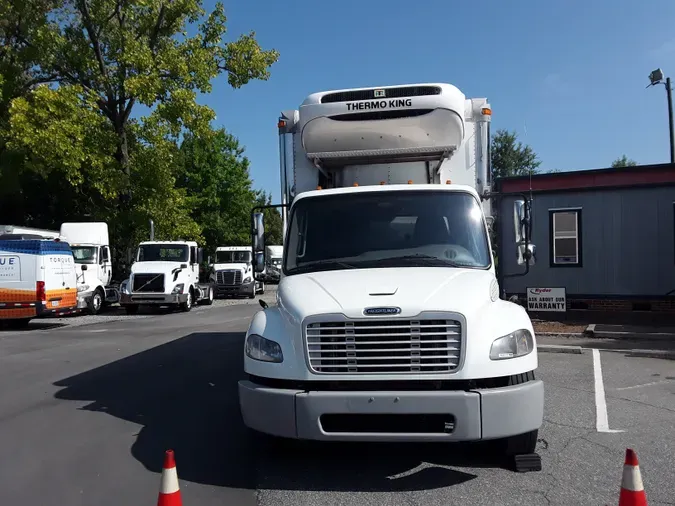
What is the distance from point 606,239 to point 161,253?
1482cm

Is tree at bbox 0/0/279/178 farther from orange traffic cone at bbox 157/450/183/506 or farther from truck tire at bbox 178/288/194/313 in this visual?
orange traffic cone at bbox 157/450/183/506

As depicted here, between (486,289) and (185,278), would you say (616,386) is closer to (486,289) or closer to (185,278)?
(486,289)

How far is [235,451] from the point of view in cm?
537

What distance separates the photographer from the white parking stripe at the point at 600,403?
6.04 metres

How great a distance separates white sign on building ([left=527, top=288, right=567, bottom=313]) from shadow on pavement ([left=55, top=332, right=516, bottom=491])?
27.6ft

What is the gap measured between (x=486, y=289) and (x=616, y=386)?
417cm

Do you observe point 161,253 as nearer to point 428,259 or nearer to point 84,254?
point 84,254

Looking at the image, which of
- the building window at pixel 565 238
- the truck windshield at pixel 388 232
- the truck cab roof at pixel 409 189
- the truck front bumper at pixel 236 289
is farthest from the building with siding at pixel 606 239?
the truck front bumper at pixel 236 289

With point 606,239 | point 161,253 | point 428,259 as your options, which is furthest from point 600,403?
point 161,253

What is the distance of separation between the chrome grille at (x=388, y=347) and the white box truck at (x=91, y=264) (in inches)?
713

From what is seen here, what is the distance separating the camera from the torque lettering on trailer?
6.92 m

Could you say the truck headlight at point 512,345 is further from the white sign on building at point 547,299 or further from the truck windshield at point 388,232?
the white sign on building at point 547,299

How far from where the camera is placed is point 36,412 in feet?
22.5

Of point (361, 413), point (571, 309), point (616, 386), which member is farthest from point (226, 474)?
point (571, 309)
